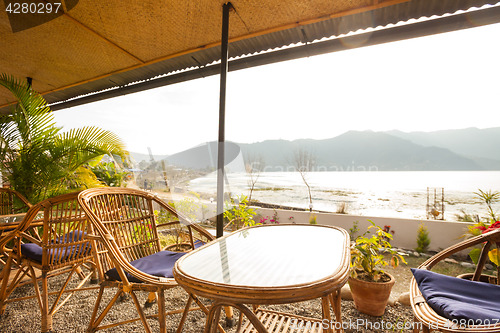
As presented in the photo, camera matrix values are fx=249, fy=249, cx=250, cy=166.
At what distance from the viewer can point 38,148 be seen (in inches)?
117

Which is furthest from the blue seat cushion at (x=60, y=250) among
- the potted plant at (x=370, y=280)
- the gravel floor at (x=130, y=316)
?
the potted plant at (x=370, y=280)

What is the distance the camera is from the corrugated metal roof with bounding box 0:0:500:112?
1848 mm

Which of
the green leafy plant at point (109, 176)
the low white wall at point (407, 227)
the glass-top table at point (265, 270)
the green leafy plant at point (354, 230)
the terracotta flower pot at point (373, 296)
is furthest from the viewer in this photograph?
the green leafy plant at point (354, 230)

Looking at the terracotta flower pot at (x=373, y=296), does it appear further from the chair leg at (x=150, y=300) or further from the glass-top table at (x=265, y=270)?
the chair leg at (x=150, y=300)

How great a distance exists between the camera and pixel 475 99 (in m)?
39.7

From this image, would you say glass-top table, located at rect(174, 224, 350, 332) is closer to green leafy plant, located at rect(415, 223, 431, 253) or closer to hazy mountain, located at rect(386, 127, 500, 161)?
green leafy plant, located at rect(415, 223, 431, 253)

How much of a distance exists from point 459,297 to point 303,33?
217 centimetres

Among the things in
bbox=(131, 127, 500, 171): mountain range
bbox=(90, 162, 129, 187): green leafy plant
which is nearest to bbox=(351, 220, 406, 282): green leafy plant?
bbox=(90, 162, 129, 187): green leafy plant

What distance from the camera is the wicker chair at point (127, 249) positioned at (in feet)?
4.11

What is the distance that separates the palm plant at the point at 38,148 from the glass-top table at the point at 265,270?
258 centimetres

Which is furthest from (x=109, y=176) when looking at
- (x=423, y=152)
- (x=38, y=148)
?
(x=423, y=152)

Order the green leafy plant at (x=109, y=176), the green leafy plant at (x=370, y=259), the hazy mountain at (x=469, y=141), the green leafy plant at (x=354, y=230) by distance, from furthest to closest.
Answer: the hazy mountain at (x=469, y=141) < the green leafy plant at (x=354, y=230) < the green leafy plant at (x=109, y=176) < the green leafy plant at (x=370, y=259)

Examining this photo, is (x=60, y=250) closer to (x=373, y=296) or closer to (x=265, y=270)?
(x=265, y=270)

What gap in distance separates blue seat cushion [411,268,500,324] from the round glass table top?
1.32ft
